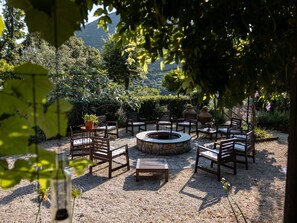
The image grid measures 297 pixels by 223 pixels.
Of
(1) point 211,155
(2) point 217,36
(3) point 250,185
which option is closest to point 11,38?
(1) point 211,155

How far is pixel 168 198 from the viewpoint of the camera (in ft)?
14.7

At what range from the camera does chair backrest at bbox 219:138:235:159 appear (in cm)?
541

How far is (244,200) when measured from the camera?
442 cm

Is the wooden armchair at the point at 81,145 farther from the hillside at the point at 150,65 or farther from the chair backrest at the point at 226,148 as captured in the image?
the chair backrest at the point at 226,148

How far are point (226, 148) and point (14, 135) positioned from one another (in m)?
5.50

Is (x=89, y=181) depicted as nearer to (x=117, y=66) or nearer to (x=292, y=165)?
(x=292, y=165)

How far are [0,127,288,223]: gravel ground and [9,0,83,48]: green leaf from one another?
382 centimetres

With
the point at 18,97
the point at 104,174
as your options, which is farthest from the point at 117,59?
the point at 18,97

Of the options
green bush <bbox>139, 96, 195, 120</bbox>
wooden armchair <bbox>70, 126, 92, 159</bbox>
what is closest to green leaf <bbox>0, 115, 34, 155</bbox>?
wooden armchair <bbox>70, 126, 92, 159</bbox>

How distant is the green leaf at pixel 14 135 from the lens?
38 centimetres

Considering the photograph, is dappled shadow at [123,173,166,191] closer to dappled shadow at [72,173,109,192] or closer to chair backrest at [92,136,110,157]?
dappled shadow at [72,173,109,192]

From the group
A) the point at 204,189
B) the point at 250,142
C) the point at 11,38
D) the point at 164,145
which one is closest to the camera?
the point at 204,189

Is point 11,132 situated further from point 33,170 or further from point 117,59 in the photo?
point 117,59

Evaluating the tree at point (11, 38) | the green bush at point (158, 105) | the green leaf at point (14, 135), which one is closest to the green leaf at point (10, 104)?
the green leaf at point (14, 135)
